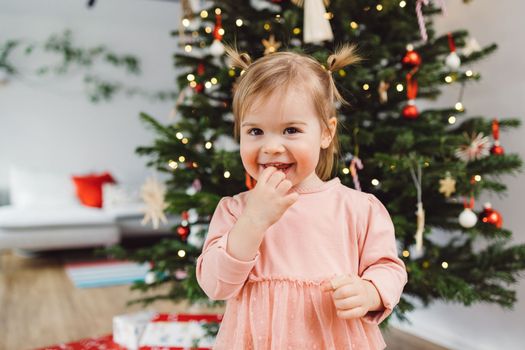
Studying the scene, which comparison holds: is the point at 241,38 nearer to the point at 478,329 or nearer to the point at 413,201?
the point at 413,201

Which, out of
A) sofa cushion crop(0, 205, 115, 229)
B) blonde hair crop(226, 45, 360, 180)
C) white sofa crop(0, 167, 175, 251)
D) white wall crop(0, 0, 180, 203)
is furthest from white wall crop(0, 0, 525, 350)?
blonde hair crop(226, 45, 360, 180)

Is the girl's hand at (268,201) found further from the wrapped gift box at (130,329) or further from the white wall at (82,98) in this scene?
the white wall at (82,98)

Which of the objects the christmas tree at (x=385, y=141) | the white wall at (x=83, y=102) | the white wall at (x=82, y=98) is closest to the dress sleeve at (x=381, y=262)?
the christmas tree at (x=385, y=141)

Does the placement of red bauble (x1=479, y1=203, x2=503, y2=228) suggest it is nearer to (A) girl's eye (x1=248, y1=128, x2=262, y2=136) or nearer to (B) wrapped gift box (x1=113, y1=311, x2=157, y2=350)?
(A) girl's eye (x1=248, y1=128, x2=262, y2=136)

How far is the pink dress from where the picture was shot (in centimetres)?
81

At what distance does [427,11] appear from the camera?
62.3 inches

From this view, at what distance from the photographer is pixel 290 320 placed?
815mm

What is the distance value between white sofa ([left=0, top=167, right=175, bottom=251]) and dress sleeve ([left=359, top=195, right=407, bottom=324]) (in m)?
3.06

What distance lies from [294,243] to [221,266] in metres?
0.15

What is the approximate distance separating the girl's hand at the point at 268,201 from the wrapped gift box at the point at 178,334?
1012 millimetres

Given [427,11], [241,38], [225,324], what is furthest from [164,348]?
[427,11]

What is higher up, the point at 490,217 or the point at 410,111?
the point at 410,111

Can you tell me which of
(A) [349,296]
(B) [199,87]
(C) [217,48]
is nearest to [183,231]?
(B) [199,87]

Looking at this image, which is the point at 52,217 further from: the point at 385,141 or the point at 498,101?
the point at 498,101
